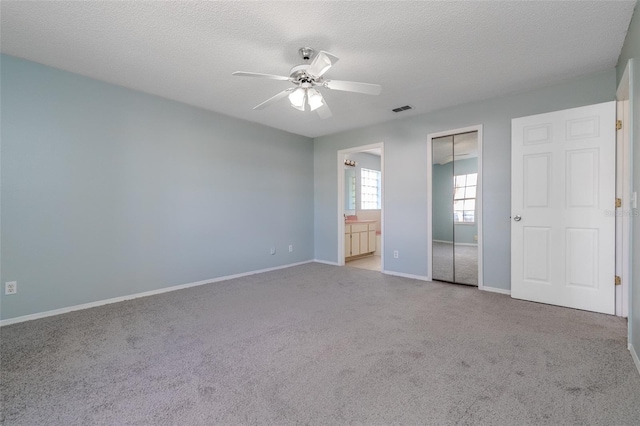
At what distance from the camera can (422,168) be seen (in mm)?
4238

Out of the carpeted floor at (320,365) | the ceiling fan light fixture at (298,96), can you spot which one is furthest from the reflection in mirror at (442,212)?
the ceiling fan light fixture at (298,96)

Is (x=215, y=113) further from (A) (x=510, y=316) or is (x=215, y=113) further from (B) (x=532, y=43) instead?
(A) (x=510, y=316)

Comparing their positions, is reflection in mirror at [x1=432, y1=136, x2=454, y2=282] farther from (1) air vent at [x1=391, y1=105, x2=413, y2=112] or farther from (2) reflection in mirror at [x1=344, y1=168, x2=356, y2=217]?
(2) reflection in mirror at [x1=344, y1=168, x2=356, y2=217]

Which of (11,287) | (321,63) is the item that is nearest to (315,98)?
(321,63)

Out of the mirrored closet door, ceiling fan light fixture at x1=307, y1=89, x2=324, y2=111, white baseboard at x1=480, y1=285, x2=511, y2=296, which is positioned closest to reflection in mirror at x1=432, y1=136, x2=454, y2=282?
the mirrored closet door

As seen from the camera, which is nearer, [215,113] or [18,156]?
[18,156]

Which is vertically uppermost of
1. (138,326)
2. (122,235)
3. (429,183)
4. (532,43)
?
(532,43)

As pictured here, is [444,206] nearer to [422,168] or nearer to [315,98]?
[422,168]

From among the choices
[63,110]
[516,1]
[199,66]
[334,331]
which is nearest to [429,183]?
[516,1]

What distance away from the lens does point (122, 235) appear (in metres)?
3.31

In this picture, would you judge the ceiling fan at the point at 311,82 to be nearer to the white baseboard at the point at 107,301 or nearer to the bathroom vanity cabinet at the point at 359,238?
the white baseboard at the point at 107,301

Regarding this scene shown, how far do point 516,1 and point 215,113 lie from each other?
12.0ft

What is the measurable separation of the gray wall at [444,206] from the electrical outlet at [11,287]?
15.7ft

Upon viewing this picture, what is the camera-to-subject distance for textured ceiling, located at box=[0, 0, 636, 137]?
6.70 feet
